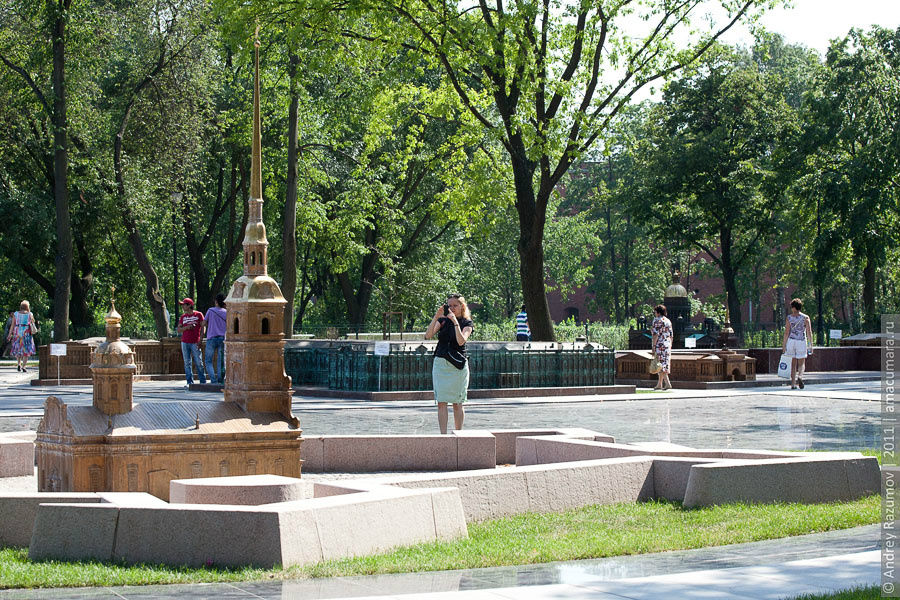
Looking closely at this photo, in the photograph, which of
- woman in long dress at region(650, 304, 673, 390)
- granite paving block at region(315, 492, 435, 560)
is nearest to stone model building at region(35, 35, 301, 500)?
granite paving block at region(315, 492, 435, 560)

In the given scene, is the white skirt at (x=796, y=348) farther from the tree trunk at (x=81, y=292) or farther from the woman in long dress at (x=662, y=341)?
the tree trunk at (x=81, y=292)

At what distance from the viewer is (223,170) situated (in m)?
45.5

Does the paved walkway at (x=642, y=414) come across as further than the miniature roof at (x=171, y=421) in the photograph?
Yes

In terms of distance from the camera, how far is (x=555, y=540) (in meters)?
8.70

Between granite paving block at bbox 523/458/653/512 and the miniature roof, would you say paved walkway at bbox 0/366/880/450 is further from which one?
the miniature roof

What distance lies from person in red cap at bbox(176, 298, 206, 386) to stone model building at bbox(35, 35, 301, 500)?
1518 centimetres

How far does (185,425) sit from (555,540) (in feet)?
10.9

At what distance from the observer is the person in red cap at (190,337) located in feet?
83.8

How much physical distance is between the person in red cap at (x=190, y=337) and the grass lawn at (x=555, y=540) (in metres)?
16.6

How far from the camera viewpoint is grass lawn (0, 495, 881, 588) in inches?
281

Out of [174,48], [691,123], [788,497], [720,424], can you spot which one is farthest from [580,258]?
[788,497]

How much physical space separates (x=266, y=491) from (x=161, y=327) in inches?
1173

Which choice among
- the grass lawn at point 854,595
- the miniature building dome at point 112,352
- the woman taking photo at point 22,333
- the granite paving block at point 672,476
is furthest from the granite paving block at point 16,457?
the woman taking photo at point 22,333

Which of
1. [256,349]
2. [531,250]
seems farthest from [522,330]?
[256,349]
